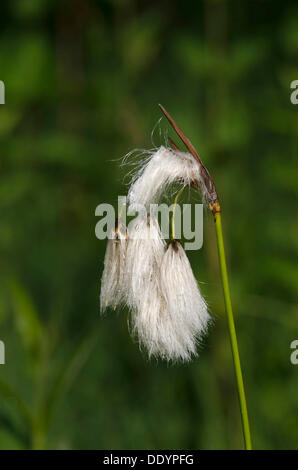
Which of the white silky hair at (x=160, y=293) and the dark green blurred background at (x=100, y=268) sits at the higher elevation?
the dark green blurred background at (x=100, y=268)

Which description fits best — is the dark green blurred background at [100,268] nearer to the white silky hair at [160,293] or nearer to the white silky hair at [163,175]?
the white silky hair at [160,293]

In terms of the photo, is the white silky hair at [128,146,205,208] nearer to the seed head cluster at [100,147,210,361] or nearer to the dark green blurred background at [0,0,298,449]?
the seed head cluster at [100,147,210,361]

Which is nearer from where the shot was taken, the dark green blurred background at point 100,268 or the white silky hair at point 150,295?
the white silky hair at point 150,295

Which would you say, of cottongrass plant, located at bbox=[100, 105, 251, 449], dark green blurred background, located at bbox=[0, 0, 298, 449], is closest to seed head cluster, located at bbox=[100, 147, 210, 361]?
cottongrass plant, located at bbox=[100, 105, 251, 449]

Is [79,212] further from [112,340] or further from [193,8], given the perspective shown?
[193,8]

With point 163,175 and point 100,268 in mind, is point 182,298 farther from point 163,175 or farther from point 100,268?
point 100,268

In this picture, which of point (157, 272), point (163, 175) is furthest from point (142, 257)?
point (163, 175)

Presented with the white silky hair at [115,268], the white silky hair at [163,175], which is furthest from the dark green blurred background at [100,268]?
the white silky hair at [163,175]
